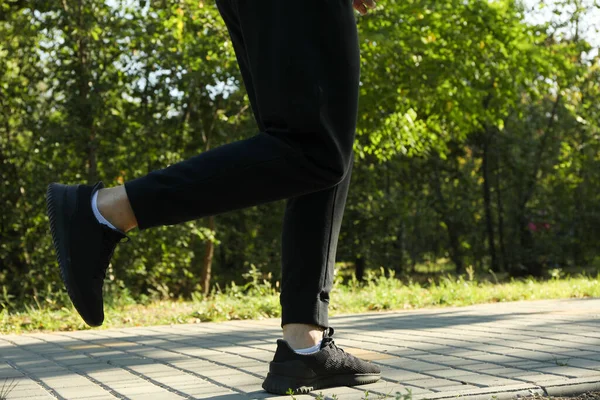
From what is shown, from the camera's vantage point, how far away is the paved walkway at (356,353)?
252 centimetres

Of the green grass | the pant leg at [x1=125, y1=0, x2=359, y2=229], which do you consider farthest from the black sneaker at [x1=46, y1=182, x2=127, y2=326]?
the green grass

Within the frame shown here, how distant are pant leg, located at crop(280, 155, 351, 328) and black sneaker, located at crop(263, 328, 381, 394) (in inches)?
3.9

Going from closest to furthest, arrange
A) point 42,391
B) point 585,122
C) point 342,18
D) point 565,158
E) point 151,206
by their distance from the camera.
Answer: point 151,206, point 342,18, point 42,391, point 585,122, point 565,158

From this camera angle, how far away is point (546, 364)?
290 cm

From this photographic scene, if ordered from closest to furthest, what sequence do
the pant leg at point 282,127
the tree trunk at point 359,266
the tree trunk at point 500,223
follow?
the pant leg at point 282,127, the tree trunk at point 359,266, the tree trunk at point 500,223

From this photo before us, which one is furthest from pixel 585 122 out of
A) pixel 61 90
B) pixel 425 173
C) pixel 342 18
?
pixel 342 18

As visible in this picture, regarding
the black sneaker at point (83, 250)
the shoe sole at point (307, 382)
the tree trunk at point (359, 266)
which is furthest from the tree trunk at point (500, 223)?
the black sneaker at point (83, 250)

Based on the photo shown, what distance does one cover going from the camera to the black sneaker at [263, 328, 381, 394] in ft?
8.14

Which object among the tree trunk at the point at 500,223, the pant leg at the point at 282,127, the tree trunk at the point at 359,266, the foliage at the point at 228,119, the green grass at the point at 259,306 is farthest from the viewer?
the tree trunk at the point at 500,223

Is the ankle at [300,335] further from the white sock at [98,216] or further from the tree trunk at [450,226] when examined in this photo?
the tree trunk at [450,226]

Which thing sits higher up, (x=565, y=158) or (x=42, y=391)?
(x=565, y=158)

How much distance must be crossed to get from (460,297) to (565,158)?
1492 cm

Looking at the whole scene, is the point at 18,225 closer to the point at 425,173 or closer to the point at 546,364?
the point at 546,364

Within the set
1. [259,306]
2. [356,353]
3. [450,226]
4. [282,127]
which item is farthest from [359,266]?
[282,127]
